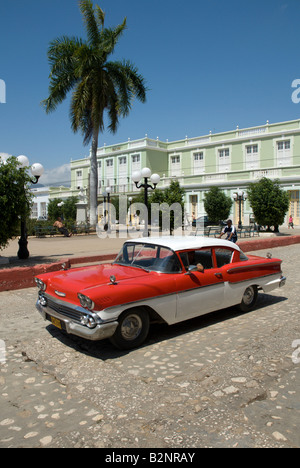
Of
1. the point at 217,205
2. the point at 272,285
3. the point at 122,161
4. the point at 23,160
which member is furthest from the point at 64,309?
the point at 122,161

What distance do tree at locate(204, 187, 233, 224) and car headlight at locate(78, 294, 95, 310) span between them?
31291 millimetres

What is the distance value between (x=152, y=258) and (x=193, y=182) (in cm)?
3612

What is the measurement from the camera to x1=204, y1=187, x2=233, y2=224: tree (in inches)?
1358

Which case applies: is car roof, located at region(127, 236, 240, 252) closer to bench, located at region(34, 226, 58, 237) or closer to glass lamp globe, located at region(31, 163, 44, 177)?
glass lamp globe, located at region(31, 163, 44, 177)

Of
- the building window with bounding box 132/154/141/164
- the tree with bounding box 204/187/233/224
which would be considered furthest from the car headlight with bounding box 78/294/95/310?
the building window with bounding box 132/154/141/164

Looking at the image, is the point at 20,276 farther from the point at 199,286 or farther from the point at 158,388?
the point at 158,388

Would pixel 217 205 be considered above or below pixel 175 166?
below

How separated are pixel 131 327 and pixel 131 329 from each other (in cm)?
2

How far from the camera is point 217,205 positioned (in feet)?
113

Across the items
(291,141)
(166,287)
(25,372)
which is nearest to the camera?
(25,372)

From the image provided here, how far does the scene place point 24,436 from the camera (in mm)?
2645

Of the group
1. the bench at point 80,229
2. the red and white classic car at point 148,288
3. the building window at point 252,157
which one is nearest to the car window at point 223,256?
the red and white classic car at point 148,288
